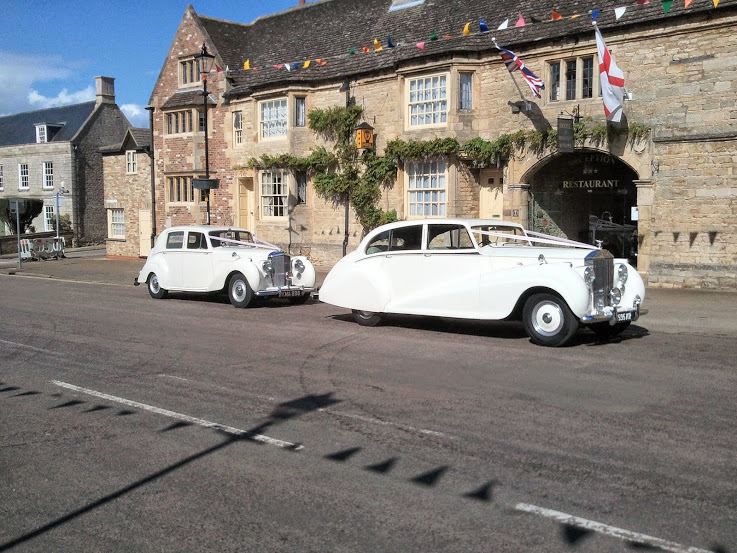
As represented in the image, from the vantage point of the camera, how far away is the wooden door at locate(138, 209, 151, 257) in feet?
106

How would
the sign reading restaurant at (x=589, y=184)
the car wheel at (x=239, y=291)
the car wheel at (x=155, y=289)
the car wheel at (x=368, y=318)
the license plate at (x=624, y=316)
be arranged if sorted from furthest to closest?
the sign reading restaurant at (x=589, y=184)
the car wheel at (x=155, y=289)
the car wheel at (x=239, y=291)
the car wheel at (x=368, y=318)
the license plate at (x=624, y=316)

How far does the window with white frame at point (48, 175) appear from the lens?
4622cm

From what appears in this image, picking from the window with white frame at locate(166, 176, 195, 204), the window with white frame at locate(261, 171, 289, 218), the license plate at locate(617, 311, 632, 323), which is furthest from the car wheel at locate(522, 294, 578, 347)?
the window with white frame at locate(166, 176, 195, 204)

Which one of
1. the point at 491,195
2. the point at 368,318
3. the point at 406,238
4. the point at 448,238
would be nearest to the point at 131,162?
the point at 491,195

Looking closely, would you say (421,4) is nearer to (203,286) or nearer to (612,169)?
(612,169)

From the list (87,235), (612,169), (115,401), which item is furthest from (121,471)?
(87,235)

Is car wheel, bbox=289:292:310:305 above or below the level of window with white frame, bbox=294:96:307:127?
below

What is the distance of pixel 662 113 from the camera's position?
56.2 feet

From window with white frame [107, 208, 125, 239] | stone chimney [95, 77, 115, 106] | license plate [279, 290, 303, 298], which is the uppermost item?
stone chimney [95, 77, 115, 106]

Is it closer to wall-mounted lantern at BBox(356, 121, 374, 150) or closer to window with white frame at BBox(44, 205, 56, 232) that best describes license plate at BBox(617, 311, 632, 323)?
wall-mounted lantern at BBox(356, 121, 374, 150)

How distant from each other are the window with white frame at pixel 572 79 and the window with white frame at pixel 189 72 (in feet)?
50.3

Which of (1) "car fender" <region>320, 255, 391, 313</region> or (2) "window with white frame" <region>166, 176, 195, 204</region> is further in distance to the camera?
(2) "window with white frame" <region>166, 176, 195, 204</region>

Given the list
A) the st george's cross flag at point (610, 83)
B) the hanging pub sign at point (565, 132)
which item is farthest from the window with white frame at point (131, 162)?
the st george's cross flag at point (610, 83)

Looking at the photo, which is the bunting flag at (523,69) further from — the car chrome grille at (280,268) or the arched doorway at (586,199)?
the car chrome grille at (280,268)
